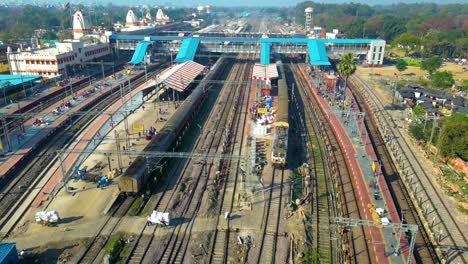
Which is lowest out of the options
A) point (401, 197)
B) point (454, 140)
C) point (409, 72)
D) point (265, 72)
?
point (401, 197)

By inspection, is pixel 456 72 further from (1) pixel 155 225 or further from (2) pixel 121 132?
(1) pixel 155 225

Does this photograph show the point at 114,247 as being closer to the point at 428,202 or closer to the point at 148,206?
the point at 148,206

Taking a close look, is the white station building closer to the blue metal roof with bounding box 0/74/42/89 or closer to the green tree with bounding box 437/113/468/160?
the blue metal roof with bounding box 0/74/42/89

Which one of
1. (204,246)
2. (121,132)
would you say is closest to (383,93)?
(121,132)

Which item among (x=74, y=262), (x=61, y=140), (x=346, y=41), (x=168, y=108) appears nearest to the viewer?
(x=74, y=262)

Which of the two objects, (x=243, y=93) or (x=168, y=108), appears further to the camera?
(x=243, y=93)

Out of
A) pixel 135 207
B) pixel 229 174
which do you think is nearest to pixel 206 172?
pixel 229 174

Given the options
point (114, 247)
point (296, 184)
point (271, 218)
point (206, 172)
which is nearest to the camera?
point (114, 247)

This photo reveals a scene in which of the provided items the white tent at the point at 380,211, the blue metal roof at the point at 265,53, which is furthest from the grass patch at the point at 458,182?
the blue metal roof at the point at 265,53
